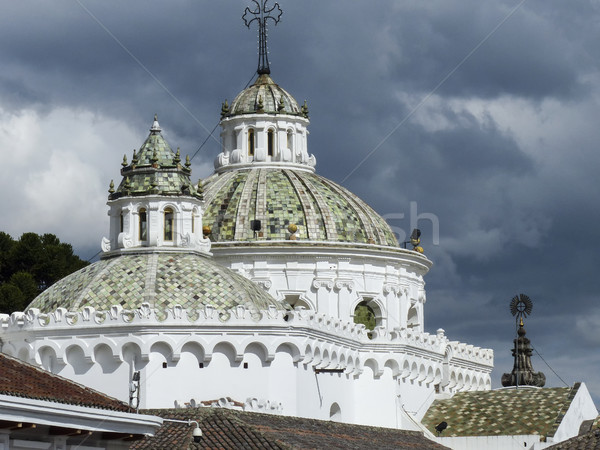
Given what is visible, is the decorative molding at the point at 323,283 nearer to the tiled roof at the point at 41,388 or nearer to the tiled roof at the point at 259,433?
the tiled roof at the point at 259,433

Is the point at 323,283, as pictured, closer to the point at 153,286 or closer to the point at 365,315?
the point at 365,315

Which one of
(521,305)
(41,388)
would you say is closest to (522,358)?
(521,305)

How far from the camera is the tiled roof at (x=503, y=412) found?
83250mm

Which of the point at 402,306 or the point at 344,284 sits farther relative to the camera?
the point at 402,306

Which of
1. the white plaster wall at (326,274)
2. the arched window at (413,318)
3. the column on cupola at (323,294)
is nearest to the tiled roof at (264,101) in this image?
the white plaster wall at (326,274)

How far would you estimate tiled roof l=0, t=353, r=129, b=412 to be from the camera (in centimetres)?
3866

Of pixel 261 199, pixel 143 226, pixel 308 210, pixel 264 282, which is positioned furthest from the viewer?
pixel 261 199

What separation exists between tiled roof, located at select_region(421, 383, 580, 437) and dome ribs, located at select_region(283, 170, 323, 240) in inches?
436

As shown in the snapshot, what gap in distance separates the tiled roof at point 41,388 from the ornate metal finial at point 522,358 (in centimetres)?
5477

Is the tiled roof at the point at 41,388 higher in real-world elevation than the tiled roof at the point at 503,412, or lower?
lower

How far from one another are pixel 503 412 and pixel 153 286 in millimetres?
24294

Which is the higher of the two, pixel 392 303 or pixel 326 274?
pixel 326 274

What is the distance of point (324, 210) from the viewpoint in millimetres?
86562

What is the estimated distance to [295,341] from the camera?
7006 centimetres
